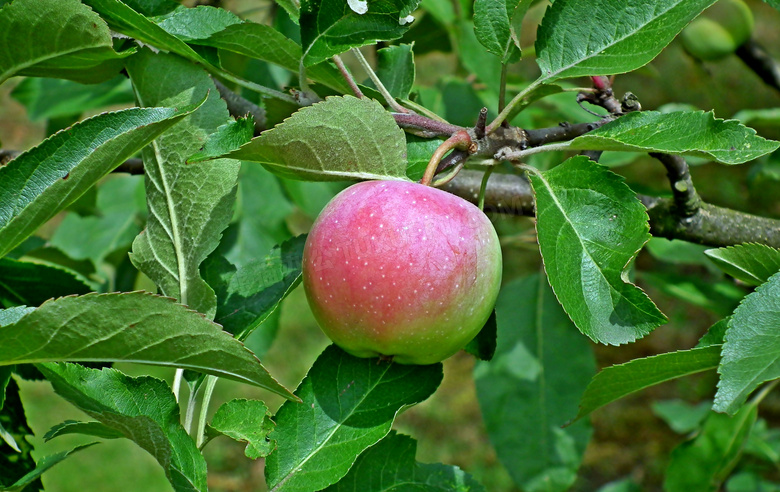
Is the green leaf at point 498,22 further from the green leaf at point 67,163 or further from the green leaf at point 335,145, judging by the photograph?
the green leaf at point 67,163

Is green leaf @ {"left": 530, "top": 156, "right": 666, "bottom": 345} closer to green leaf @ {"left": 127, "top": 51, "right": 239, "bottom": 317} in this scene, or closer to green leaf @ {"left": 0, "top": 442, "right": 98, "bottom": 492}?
green leaf @ {"left": 127, "top": 51, "right": 239, "bottom": 317}

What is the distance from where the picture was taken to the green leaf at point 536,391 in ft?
3.69

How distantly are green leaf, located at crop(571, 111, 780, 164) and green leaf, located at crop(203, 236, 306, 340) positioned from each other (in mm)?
306

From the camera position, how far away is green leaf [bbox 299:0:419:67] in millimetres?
633

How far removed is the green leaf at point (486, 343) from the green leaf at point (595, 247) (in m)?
0.13

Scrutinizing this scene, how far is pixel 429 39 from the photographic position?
1363mm

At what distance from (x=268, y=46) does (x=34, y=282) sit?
36 cm

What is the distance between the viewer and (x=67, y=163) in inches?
22.3

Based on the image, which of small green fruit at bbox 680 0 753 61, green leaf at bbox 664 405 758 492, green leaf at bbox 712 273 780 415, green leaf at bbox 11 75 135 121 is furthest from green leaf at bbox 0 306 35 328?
small green fruit at bbox 680 0 753 61

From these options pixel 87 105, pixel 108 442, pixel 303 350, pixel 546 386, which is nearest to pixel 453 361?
pixel 303 350

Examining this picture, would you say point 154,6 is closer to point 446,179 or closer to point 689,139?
point 446,179

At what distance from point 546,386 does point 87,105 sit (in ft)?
3.07

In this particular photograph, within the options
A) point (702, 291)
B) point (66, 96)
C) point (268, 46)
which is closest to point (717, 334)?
point (268, 46)

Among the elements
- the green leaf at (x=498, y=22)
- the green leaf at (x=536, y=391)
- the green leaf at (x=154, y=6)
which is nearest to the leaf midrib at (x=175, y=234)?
the green leaf at (x=154, y=6)
